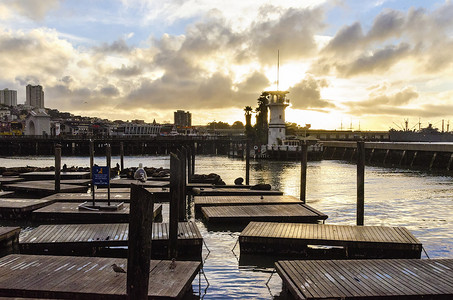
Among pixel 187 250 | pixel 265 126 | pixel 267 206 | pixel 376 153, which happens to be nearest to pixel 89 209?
pixel 187 250

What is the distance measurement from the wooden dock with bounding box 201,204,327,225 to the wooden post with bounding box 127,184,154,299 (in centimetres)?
993

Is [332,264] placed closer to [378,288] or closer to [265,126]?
[378,288]

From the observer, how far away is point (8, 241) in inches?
474

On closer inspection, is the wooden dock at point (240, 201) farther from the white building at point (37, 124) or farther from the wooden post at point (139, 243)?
the white building at point (37, 124)

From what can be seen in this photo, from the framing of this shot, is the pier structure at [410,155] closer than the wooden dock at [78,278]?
No

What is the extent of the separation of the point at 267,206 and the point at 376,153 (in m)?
53.6

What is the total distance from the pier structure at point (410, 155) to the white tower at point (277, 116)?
1288 cm

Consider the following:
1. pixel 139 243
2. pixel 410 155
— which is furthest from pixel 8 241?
pixel 410 155

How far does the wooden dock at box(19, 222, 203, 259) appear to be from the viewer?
10977 mm

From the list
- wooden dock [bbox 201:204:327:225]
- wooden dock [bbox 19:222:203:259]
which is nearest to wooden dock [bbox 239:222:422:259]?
wooden dock [bbox 19:222:203:259]

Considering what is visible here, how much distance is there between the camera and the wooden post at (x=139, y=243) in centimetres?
556

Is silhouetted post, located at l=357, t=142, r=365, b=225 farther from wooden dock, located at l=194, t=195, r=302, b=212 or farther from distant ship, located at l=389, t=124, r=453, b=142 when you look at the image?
distant ship, located at l=389, t=124, r=453, b=142

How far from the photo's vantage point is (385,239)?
38.5 feet

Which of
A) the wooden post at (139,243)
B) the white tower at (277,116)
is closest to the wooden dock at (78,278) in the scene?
the wooden post at (139,243)
